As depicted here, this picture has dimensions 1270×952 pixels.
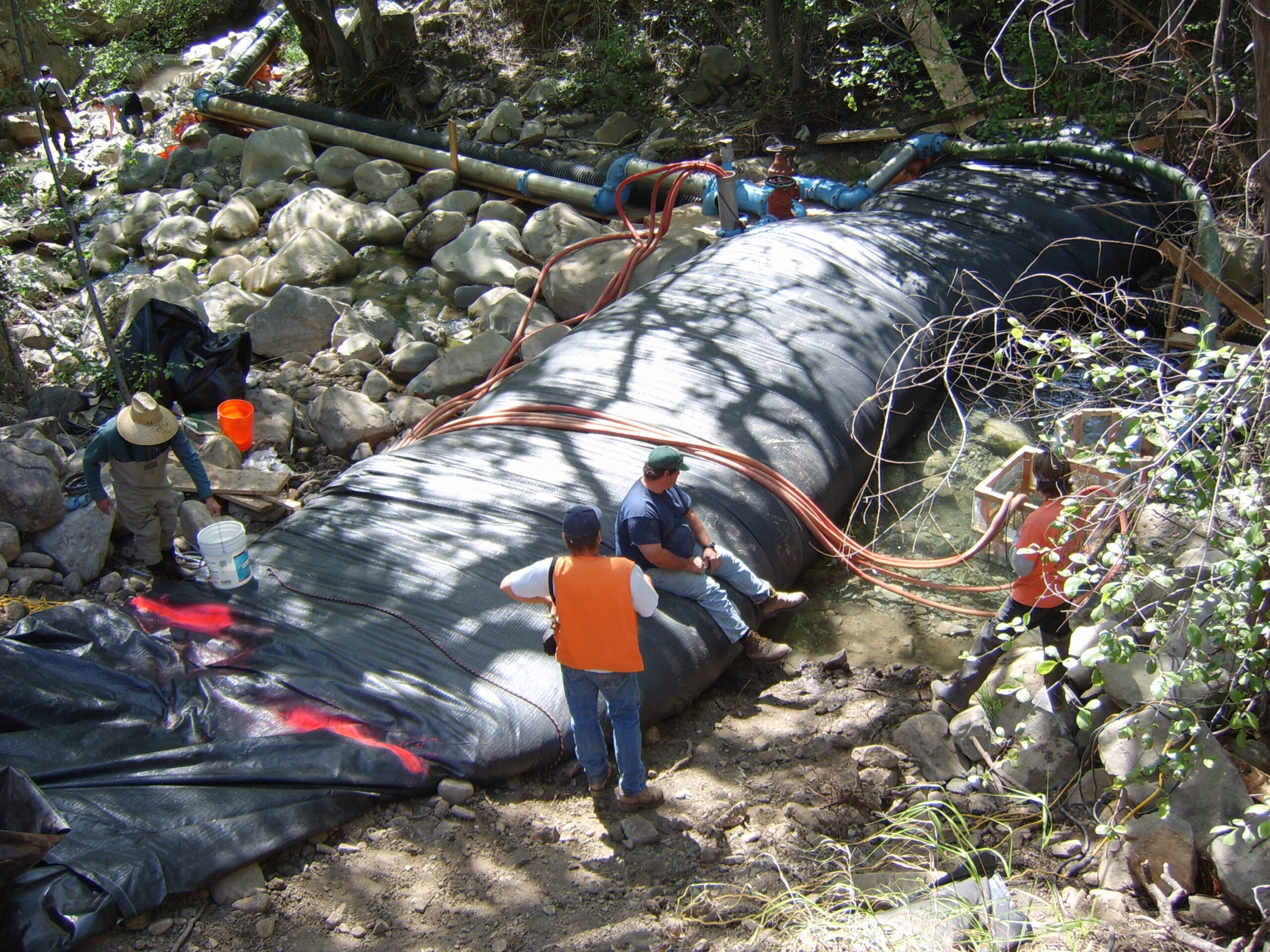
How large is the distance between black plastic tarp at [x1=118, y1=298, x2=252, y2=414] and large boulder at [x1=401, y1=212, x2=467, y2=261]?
2.86 m

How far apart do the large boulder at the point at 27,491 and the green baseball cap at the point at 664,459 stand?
3.14 m

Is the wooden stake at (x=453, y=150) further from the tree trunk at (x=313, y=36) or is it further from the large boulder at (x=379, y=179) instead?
the tree trunk at (x=313, y=36)

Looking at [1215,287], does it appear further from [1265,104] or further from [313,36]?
[313,36]

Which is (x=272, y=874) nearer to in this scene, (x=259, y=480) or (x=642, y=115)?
(x=259, y=480)

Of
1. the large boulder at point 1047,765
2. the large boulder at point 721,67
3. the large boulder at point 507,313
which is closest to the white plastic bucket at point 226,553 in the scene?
the large boulder at point 1047,765

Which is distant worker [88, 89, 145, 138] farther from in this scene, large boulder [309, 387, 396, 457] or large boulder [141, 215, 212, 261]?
large boulder [309, 387, 396, 457]

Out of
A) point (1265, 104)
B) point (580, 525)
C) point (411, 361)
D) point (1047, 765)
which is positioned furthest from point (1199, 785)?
point (411, 361)

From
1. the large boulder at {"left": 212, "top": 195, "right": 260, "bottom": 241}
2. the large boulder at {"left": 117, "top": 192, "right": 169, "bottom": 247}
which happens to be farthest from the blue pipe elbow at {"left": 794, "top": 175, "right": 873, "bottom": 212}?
the large boulder at {"left": 117, "top": 192, "right": 169, "bottom": 247}

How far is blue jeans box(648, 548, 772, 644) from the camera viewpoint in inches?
151

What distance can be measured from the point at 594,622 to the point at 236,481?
126 inches

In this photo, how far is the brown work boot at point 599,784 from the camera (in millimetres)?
3322

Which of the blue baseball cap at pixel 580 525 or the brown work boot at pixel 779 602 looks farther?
the brown work boot at pixel 779 602

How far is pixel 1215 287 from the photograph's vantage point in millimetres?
4961

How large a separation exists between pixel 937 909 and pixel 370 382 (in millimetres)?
4968
